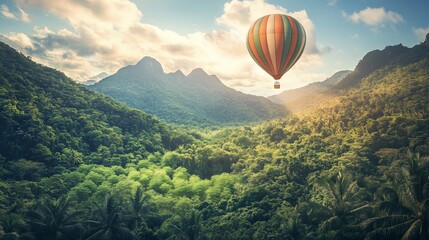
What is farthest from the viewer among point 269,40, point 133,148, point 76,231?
point 133,148

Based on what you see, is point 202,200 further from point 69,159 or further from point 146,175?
point 69,159

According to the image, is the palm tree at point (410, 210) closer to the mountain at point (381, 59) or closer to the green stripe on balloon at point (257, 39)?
the green stripe on balloon at point (257, 39)

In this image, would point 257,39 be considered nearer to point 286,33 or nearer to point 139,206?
point 286,33

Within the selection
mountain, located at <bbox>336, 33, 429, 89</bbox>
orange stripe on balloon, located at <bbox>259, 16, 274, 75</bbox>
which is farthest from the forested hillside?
mountain, located at <bbox>336, 33, 429, 89</bbox>

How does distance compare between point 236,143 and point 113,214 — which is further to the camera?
point 236,143

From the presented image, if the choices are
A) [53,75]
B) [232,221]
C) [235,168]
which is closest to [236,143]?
[235,168]

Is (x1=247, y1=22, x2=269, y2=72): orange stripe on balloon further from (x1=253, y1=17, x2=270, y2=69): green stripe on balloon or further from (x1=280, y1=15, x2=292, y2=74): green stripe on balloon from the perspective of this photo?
(x1=280, y1=15, x2=292, y2=74): green stripe on balloon
